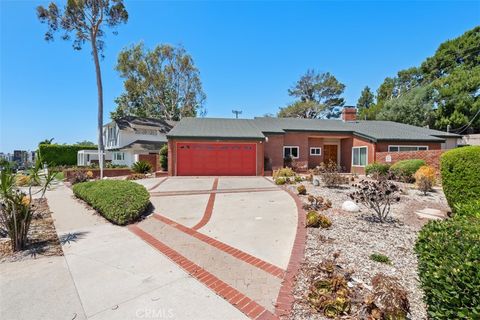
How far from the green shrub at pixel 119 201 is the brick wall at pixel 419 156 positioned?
1505 centimetres

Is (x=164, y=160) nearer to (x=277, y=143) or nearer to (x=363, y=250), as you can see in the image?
(x=277, y=143)

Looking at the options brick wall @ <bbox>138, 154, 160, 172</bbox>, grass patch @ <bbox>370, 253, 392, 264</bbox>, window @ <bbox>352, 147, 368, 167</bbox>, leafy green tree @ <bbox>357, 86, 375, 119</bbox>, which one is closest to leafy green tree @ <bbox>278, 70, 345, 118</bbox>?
leafy green tree @ <bbox>357, 86, 375, 119</bbox>

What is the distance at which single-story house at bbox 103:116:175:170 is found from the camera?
79.4 ft

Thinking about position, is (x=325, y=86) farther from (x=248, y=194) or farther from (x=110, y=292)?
(x=110, y=292)

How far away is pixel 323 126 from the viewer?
20.4m

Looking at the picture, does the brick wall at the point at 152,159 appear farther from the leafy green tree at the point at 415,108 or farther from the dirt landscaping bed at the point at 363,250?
the leafy green tree at the point at 415,108

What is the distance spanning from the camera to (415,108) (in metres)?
28.6

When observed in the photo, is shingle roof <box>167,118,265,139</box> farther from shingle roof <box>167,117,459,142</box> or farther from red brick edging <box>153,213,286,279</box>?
red brick edging <box>153,213,286,279</box>

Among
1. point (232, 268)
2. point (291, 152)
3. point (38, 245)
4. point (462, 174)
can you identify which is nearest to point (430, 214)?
point (462, 174)

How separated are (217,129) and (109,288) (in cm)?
1594

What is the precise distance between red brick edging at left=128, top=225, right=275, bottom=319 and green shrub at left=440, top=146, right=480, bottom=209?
17.7ft

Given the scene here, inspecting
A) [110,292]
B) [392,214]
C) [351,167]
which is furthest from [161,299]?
[351,167]

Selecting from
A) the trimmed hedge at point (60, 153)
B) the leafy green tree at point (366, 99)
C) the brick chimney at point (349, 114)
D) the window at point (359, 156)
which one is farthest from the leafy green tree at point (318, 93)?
the trimmed hedge at point (60, 153)

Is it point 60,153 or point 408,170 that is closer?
point 408,170
